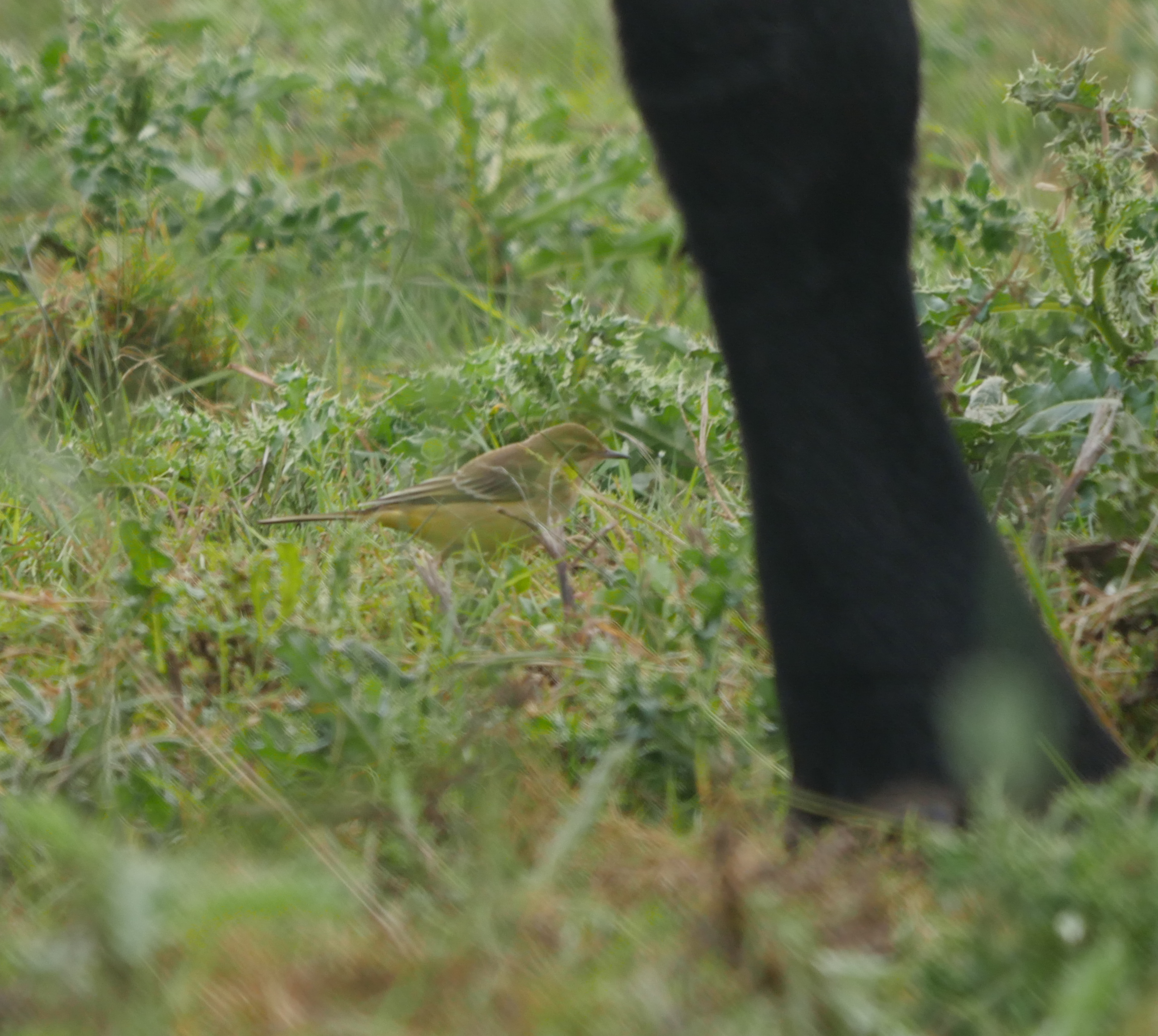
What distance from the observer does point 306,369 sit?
12.4 ft

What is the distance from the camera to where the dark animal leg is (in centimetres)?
173

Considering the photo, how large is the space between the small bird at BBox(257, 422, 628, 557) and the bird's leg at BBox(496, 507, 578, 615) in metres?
0.16

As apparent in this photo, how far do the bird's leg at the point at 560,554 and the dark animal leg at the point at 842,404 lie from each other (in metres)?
0.74

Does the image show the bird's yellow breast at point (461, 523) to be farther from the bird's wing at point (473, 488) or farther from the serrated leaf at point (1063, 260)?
the serrated leaf at point (1063, 260)

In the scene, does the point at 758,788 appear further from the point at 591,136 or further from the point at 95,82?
the point at 591,136

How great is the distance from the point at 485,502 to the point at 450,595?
0.69m

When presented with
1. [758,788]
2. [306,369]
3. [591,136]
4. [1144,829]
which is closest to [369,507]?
[306,369]

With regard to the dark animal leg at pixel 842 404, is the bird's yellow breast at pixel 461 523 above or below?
below

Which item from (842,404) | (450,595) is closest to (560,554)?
(450,595)

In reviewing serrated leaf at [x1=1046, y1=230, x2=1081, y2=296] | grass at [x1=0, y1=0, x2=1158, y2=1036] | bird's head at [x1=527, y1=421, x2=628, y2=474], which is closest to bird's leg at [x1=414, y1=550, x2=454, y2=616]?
grass at [x1=0, y1=0, x2=1158, y2=1036]

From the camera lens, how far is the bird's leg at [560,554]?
260 cm

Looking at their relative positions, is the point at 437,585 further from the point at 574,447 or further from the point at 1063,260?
the point at 1063,260

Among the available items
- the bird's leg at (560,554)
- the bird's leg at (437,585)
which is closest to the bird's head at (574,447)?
the bird's leg at (560,554)

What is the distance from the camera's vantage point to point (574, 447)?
11.2ft
